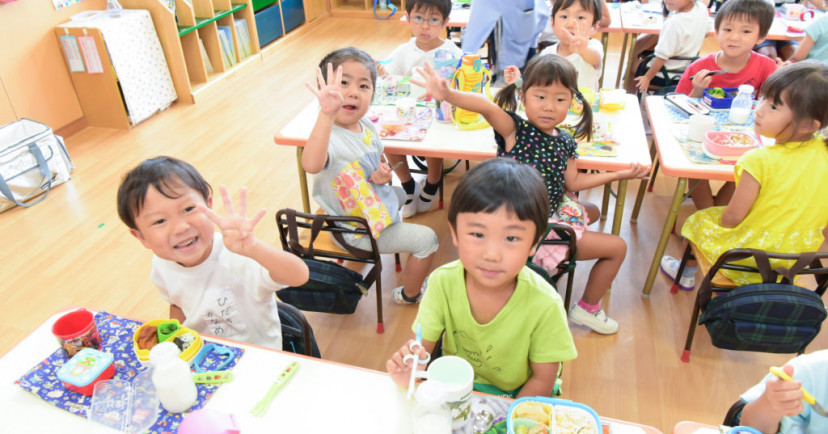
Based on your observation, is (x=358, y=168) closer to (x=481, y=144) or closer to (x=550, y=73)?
(x=481, y=144)

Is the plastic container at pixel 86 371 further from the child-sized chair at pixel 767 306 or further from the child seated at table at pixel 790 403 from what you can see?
the child-sized chair at pixel 767 306

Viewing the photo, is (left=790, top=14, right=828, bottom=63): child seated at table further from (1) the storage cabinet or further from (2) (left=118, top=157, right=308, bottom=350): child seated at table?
(1) the storage cabinet

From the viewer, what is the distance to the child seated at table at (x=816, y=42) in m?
3.26

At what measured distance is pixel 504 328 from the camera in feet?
4.21

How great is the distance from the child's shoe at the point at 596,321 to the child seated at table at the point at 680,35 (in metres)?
2.11

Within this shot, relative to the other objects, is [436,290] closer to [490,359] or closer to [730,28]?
[490,359]

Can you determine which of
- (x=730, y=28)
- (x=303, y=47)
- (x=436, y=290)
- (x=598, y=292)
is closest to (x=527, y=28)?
(x=730, y=28)

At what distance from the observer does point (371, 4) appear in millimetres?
6977

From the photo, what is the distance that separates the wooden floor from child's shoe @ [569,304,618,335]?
0.04 metres

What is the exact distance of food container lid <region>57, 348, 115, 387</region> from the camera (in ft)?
3.79

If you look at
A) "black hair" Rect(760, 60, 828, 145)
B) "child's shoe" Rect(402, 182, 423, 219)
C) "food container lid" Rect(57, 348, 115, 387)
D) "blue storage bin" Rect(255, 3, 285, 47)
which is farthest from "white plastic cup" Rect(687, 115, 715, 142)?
"blue storage bin" Rect(255, 3, 285, 47)

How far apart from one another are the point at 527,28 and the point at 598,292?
189 centimetres

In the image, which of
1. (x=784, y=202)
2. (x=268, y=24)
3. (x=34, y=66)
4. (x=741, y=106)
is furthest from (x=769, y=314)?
(x=268, y=24)

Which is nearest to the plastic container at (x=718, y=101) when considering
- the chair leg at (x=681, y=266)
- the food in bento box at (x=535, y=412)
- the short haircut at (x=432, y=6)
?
the chair leg at (x=681, y=266)
